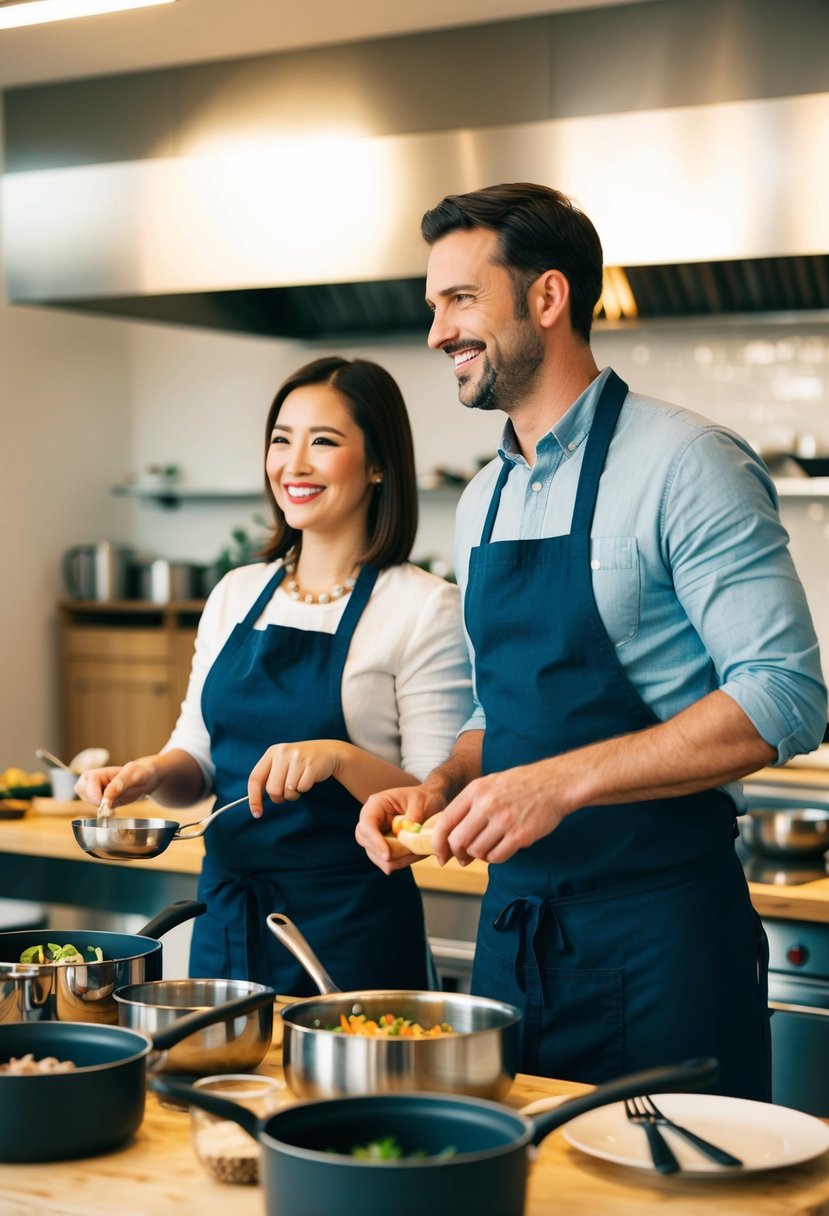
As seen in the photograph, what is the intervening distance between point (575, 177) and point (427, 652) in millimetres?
1855

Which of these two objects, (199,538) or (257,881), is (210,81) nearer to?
(199,538)

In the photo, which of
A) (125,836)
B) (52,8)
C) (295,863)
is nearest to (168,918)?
(125,836)

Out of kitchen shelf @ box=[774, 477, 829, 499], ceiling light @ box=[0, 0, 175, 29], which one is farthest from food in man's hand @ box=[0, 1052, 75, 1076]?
kitchen shelf @ box=[774, 477, 829, 499]

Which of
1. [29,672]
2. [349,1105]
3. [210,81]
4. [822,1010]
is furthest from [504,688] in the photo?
[29,672]

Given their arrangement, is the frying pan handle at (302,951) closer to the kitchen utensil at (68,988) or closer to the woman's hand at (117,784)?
the kitchen utensil at (68,988)

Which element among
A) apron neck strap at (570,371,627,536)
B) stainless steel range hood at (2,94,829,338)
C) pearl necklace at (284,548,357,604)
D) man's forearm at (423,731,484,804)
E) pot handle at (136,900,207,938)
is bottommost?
pot handle at (136,900,207,938)

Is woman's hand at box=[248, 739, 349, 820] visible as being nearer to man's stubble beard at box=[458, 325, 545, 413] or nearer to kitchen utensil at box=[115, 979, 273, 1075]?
kitchen utensil at box=[115, 979, 273, 1075]

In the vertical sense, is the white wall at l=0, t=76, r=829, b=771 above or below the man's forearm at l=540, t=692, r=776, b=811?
above

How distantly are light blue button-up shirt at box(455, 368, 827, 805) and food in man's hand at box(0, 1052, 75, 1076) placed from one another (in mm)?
814

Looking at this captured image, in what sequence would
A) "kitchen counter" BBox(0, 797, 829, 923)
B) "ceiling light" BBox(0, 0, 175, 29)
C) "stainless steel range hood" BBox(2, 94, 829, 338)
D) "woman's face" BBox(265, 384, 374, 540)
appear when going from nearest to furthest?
"woman's face" BBox(265, 384, 374, 540) → "ceiling light" BBox(0, 0, 175, 29) → "kitchen counter" BBox(0, 797, 829, 923) → "stainless steel range hood" BBox(2, 94, 829, 338)

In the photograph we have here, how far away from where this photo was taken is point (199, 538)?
22.9 ft

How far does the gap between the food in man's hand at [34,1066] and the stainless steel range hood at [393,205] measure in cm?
272

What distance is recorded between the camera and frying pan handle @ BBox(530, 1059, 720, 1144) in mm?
1184

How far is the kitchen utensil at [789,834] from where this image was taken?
281 cm
